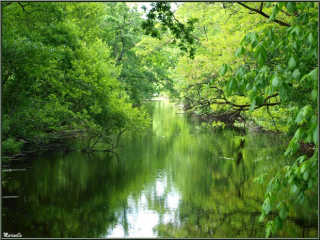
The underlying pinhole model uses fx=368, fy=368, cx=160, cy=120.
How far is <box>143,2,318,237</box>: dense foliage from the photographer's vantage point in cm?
333

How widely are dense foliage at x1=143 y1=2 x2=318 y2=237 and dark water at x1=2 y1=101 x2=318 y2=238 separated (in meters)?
1.08

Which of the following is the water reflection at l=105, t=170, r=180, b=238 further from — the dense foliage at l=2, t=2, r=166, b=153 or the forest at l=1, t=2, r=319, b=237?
the dense foliage at l=2, t=2, r=166, b=153

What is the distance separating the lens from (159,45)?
76.2ft

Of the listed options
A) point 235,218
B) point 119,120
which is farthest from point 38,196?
point 119,120

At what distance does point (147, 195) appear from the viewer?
11.8 meters

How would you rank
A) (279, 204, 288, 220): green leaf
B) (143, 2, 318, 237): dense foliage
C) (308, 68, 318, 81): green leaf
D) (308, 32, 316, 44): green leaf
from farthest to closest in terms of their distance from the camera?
(279, 204, 288, 220): green leaf < (143, 2, 318, 237): dense foliage < (308, 32, 316, 44): green leaf < (308, 68, 318, 81): green leaf

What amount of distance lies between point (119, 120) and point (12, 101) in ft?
18.4

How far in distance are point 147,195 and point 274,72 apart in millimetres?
8977

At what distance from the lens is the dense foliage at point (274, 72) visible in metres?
3.33

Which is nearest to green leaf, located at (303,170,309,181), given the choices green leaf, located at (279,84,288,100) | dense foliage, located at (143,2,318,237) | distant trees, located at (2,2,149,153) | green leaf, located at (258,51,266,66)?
dense foliage, located at (143,2,318,237)

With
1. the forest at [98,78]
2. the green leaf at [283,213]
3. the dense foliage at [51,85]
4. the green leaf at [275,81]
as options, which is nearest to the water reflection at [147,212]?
the forest at [98,78]

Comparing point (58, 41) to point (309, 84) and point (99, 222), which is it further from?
point (309, 84)

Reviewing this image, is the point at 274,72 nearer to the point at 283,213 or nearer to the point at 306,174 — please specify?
the point at 306,174

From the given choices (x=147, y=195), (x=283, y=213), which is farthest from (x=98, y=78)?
(x=283, y=213)
